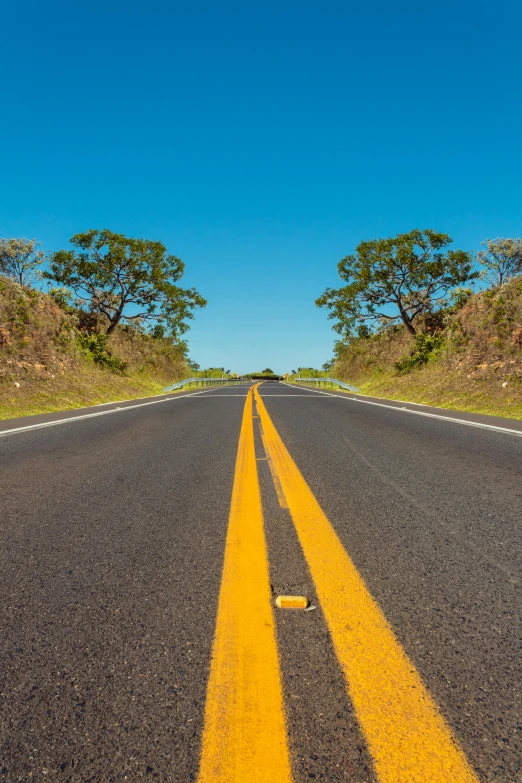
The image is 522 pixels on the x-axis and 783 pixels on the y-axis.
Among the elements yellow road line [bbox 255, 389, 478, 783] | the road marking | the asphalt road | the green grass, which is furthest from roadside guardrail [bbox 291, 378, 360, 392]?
the road marking

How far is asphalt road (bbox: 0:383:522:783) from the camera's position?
4.26 ft

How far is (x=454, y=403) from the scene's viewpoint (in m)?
15.7

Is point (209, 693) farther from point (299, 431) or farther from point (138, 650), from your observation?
point (299, 431)

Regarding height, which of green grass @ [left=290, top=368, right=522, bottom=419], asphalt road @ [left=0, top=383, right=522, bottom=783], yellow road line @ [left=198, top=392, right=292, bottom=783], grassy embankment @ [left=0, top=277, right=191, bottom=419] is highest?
grassy embankment @ [left=0, top=277, right=191, bottom=419]

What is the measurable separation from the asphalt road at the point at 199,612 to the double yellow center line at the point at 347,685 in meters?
0.03

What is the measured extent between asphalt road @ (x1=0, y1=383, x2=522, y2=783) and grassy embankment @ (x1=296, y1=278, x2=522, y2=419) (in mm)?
9905

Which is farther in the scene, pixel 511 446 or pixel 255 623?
pixel 511 446

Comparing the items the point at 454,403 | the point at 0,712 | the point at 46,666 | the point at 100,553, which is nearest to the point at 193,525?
the point at 100,553

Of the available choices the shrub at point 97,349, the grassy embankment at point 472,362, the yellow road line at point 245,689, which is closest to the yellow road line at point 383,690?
the yellow road line at point 245,689

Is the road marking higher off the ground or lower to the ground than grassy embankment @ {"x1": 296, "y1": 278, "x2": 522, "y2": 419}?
lower

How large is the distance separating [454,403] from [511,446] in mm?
9485

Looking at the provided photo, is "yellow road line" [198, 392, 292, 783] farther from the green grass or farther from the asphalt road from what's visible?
A: the green grass

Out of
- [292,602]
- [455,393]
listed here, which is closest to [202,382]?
[455,393]

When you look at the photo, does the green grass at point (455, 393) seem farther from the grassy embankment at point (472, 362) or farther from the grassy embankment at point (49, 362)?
the grassy embankment at point (49, 362)
